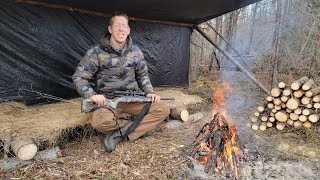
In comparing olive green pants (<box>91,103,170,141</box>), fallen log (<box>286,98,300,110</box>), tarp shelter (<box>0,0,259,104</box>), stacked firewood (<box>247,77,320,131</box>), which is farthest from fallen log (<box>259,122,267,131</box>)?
tarp shelter (<box>0,0,259,104</box>)

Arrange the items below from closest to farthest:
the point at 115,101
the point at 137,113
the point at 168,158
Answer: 1. the point at 168,158
2. the point at 115,101
3. the point at 137,113

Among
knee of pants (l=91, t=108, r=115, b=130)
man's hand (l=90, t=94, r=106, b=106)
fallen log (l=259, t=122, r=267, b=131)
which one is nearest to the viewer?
man's hand (l=90, t=94, r=106, b=106)

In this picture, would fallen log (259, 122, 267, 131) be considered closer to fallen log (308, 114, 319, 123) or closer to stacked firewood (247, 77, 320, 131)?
stacked firewood (247, 77, 320, 131)

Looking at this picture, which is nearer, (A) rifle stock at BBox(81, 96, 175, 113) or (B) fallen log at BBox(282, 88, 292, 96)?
(A) rifle stock at BBox(81, 96, 175, 113)

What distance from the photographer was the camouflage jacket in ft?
10.8

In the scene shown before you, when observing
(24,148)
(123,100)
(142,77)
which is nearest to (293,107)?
(142,77)

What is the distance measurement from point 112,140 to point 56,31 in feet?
8.11

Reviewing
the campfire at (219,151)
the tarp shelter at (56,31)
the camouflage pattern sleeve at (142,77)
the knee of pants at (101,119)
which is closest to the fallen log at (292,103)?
the campfire at (219,151)

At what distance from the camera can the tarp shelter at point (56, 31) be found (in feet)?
12.9

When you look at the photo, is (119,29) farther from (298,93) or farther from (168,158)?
(298,93)

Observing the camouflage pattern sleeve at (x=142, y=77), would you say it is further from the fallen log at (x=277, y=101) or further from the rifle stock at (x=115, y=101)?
the fallen log at (x=277, y=101)

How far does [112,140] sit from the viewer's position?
325 centimetres

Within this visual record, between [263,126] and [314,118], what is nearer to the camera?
[314,118]

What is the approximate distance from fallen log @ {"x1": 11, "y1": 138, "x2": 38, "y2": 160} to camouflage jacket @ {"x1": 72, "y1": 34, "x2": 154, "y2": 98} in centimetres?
88
